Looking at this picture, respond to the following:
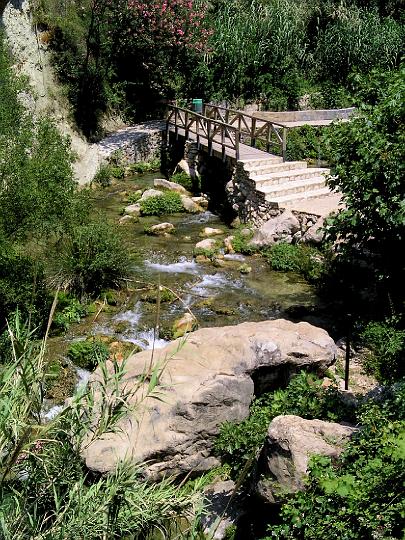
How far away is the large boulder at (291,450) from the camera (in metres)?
6.12

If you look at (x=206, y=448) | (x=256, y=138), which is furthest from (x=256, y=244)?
(x=206, y=448)

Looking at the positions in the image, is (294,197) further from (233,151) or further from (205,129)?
(205,129)

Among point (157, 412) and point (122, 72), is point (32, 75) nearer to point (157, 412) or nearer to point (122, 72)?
point (122, 72)

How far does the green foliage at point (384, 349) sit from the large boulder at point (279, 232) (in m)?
5.27

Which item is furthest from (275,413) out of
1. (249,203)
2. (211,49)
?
(211,49)

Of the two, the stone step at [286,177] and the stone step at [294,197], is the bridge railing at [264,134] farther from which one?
the stone step at [294,197]

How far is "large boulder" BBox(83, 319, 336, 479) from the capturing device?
7777mm

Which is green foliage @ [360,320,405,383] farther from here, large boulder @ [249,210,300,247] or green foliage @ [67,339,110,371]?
large boulder @ [249,210,300,247]

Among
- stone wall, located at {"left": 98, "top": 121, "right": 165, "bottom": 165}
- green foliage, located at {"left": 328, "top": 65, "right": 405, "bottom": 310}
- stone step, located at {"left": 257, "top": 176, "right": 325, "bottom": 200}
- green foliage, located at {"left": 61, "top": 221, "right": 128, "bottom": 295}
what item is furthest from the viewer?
stone wall, located at {"left": 98, "top": 121, "right": 165, "bottom": 165}

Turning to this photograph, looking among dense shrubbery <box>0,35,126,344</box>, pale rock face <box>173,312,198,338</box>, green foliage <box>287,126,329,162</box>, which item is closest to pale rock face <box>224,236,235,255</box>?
dense shrubbery <box>0,35,126,344</box>

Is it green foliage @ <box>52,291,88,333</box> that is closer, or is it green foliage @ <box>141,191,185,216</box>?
green foliage @ <box>52,291,88,333</box>

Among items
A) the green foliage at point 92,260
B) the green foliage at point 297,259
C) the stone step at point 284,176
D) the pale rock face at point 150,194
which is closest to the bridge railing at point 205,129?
the stone step at point 284,176

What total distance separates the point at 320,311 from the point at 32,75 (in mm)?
13624

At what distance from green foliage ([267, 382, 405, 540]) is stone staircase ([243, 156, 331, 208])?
10.8 metres
